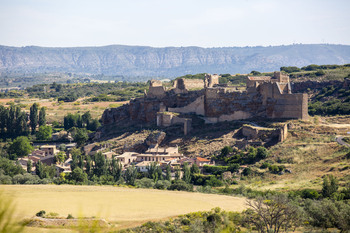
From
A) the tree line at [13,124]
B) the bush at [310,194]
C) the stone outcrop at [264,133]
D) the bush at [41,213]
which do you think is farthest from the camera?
the tree line at [13,124]

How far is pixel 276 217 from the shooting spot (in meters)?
23.1

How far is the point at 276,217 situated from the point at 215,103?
25.4 meters

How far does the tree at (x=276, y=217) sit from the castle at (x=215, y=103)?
17.2m

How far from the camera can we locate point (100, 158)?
1706 inches

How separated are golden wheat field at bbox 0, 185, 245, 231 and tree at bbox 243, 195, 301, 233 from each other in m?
3.24

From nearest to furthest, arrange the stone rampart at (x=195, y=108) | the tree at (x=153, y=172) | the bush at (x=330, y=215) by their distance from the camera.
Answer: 1. the bush at (x=330, y=215)
2. the tree at (x=153, y=172)
3. the stone rampart at (x=195, y=108)

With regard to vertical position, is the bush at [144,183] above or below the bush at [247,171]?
below

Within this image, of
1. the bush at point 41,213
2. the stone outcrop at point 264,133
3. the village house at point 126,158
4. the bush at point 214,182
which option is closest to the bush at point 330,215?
the bush at point 214,182

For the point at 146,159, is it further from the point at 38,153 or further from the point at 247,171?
the point at 38,153

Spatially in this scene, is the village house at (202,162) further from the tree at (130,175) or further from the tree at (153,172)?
the tree at (130,175)

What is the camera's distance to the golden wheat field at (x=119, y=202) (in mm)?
28242

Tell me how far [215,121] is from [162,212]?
20106 mm

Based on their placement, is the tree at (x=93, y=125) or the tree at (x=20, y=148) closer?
the tree at (x=20, y=148)

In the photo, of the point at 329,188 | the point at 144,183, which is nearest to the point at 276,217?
the point at 329,188
